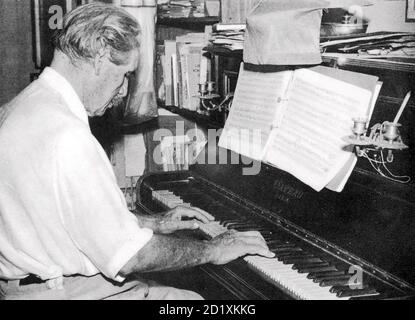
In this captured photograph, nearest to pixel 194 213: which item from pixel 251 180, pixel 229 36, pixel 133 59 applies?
pixel 251 180

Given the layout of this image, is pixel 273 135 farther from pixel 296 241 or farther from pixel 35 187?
pixel 35 187

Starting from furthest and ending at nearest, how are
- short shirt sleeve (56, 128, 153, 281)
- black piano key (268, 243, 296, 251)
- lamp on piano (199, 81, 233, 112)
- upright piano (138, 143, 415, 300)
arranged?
lamp on piano (199, 81, 233, 112) < black piano key (268, 243, 296, 251) < upright piano (138, 143, 415, 300) < short shirt sleeve (56, 128, 153, 281)

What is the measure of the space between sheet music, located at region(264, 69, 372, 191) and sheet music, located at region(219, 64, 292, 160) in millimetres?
64

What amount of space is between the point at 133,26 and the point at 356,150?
894mm

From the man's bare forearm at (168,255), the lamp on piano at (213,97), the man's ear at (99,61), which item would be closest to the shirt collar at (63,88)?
the man's ear at (99,61)

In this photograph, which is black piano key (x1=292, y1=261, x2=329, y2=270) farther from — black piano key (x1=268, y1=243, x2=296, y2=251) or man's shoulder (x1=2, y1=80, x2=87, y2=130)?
man's shoulder (x1=2, y1=80, x2=87, y2=130)

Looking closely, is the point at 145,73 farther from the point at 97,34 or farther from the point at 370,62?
the point at 370,62

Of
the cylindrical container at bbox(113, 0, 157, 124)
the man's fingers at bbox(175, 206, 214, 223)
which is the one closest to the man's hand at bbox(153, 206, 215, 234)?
the man's fingers at bbox(175, 206, 214, 223)

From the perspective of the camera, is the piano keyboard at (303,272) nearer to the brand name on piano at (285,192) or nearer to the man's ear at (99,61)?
the brand name on piano at (285,192)

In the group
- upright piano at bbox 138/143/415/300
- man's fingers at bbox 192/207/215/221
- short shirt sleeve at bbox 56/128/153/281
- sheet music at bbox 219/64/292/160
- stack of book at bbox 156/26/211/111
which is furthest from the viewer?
stack of book at bbox 156/26/211/111

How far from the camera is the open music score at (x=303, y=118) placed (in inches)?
75.6

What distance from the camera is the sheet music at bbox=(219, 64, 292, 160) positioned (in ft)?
7.53
